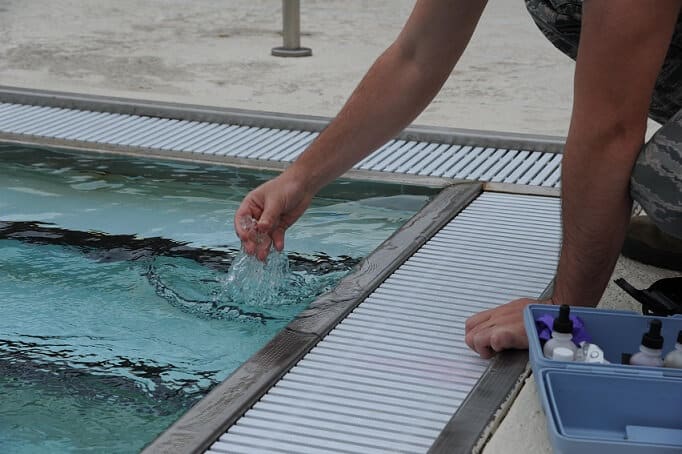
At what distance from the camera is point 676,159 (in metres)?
1.81

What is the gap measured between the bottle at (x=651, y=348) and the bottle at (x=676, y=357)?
0.01 metres

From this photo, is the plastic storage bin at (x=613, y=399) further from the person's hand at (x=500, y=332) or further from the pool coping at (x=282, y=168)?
the person's hand at (x=500, y=332)

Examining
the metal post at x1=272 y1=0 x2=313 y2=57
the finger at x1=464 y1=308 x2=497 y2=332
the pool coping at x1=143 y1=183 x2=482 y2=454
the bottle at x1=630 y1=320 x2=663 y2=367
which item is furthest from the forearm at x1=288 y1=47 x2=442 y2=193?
the metal post at x1=272 y1=0 x2=313 y2=57

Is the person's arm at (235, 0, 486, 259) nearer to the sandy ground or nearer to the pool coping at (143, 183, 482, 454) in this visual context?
the pool coping at (143, 183, 482, 454)

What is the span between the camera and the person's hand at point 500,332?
1980mm

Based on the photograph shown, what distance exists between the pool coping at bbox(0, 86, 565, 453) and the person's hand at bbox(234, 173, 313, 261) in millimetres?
187

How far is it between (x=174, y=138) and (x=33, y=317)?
1.20 metres

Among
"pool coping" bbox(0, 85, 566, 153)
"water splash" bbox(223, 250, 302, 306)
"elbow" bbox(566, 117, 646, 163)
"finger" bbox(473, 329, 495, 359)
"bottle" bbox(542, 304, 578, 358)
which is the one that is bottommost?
"water splash" bbox(223, 250, 302, 306)

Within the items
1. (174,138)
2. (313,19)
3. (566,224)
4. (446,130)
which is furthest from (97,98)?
(313,19)

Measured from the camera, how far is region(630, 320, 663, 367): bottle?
169cm

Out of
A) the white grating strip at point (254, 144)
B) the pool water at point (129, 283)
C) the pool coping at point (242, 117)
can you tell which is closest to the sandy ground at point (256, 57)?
the pool coping at point (242, 117)

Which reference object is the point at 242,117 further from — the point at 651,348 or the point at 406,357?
the point at 651,348

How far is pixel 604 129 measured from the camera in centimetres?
176

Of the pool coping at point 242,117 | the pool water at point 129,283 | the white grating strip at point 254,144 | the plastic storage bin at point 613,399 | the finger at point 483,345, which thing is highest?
the plastic storage bin at point 613,399
